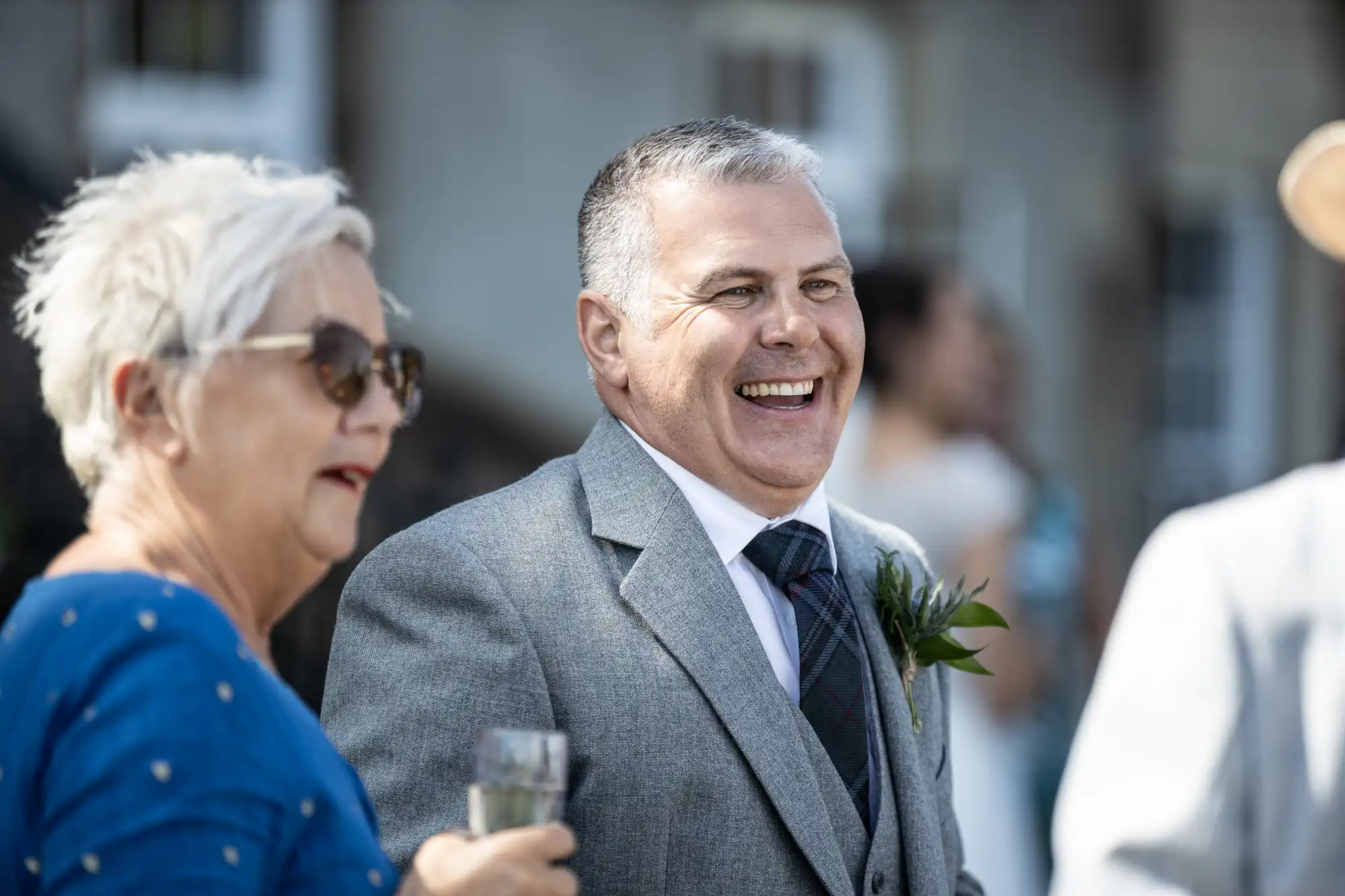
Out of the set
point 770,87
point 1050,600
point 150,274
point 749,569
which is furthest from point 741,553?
point 770,87

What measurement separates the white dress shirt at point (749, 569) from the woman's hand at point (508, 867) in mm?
803

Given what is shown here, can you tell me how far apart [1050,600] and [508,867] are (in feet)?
13.9

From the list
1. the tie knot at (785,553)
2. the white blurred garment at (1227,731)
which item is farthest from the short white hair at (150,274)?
the white blurred garment at (1227,731)

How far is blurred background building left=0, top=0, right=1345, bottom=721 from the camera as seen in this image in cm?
880

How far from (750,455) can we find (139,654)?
111 centimetres

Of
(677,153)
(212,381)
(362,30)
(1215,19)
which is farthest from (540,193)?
(212,381)

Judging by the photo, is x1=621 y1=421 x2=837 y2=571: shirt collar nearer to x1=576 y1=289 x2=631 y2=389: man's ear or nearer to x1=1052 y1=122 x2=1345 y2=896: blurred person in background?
x1=576 y1=289 x2=631 y2=389: man's ear

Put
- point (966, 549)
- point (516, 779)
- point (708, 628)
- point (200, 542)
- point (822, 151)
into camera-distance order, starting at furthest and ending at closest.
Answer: point (822, 151), point (966, 549), point (708, 628), point (200, 542), point (516, 779)

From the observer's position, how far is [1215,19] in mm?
11797

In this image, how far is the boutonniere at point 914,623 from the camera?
2.92 metres

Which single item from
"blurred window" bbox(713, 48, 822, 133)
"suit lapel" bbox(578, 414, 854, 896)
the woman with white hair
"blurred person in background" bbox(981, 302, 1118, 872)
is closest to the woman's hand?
the woman with white hair

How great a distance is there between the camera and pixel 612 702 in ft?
8.30

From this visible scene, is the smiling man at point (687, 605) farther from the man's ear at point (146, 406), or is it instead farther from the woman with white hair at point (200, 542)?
the man's ear at point (146, 406)

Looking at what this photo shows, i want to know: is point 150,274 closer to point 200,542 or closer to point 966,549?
point 200,542
